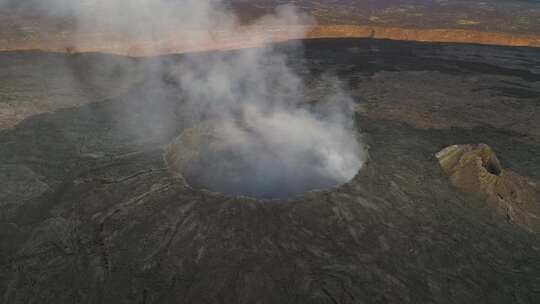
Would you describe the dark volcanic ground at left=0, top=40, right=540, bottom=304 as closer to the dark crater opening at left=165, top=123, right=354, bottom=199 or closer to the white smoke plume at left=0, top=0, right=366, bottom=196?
the dark crater opening at left=165, top=123, right=354, bottom=199

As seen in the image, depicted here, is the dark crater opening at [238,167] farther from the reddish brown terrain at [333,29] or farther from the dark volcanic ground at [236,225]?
the reddish brown terrain at [333,29]

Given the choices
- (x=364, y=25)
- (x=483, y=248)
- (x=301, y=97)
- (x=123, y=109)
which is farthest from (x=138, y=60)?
(x=483, y=248)

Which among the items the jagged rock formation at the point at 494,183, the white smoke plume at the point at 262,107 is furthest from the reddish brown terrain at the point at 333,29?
the jagged rock formation at the point at 494,183

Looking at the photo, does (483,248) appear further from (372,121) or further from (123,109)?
(123,109)

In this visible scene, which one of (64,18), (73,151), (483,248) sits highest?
(64,18)

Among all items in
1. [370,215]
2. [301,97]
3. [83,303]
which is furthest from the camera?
[301,97]

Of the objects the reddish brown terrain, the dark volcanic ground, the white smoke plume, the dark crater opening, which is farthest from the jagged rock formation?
the reddish brown terrain
